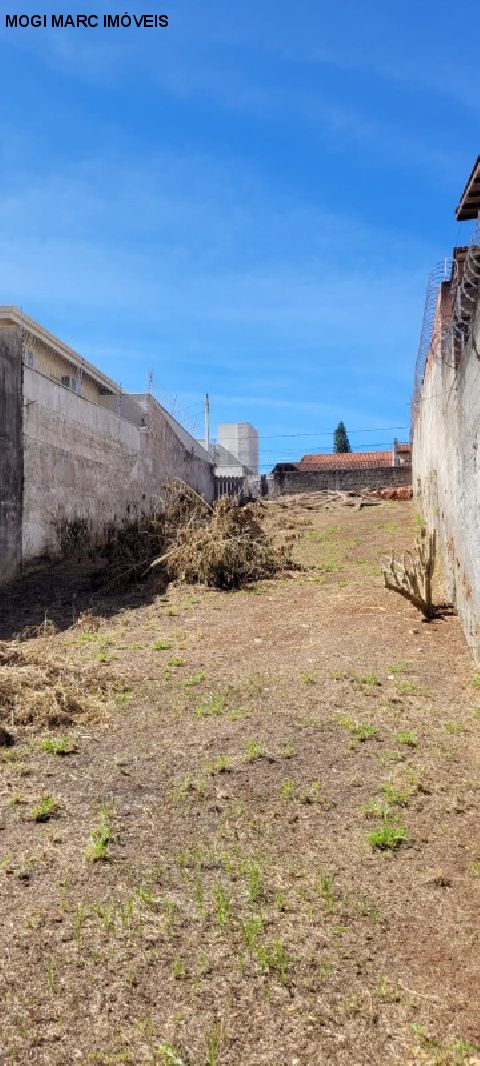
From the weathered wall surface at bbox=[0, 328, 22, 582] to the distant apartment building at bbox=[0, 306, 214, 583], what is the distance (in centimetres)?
2

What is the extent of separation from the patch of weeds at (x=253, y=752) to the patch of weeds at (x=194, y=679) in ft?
6.14

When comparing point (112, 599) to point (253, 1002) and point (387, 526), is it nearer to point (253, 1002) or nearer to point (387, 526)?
point (387, 526)

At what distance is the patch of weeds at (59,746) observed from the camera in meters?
6.15

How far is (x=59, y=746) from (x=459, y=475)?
17.0ft

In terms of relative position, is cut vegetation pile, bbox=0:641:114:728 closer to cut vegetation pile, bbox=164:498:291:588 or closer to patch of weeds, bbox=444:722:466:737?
patch of weeds, bbox=444:722:466:737

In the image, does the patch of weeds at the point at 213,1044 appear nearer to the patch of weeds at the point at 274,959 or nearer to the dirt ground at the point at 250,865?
the dirt ground at the point at 250,865

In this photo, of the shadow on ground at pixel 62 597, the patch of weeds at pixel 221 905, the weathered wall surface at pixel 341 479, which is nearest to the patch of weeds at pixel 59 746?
the patch of weeds at pixel 221 905

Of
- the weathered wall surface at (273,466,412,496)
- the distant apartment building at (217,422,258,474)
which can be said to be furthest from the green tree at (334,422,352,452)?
the weathered wall surface at (273,466,412,496)

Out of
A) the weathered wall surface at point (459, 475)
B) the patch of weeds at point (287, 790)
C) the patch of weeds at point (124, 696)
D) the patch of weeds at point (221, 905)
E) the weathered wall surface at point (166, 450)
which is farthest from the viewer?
the weathered wall surface at point (166, 450)

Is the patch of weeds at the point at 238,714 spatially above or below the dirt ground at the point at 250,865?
above

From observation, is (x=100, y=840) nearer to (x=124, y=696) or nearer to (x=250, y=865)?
(x=250, y=865)

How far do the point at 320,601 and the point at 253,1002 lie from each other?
8565mm

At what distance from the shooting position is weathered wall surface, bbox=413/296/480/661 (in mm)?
7359

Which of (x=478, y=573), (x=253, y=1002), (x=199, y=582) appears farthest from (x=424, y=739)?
(x=199, y=582)
